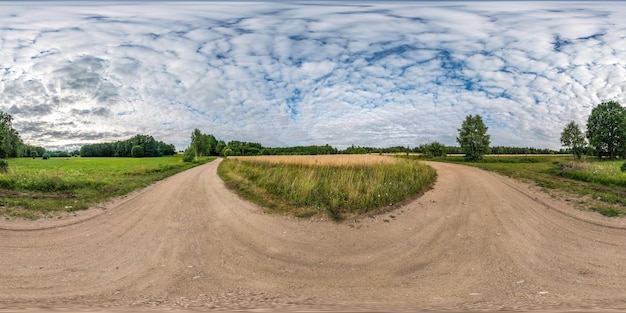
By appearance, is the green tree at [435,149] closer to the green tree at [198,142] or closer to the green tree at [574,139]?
the green tree at [574,139]

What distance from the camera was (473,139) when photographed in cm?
5553

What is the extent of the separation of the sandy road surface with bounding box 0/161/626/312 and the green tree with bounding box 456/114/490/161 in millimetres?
48250

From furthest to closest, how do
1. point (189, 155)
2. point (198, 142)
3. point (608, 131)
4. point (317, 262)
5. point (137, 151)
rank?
1. point (198, 142)
2. point (189, 155)
3. point (137, 151)
4. point (608, 131)
5. point (317, 262)

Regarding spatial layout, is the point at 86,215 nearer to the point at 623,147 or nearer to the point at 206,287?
the point at 206,287

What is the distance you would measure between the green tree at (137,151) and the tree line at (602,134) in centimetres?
6657

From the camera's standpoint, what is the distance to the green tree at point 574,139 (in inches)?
2010

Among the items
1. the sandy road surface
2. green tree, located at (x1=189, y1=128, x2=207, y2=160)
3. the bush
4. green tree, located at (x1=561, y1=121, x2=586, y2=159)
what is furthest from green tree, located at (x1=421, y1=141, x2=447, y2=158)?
the sandy road surface

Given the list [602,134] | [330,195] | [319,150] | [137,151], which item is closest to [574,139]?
[602,134]

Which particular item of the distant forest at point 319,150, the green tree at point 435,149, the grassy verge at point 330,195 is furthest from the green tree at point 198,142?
the grassy verge at point 330,195

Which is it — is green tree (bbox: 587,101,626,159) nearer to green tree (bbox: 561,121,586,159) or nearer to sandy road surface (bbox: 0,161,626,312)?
green tree (bbox: 561,121,586,159)

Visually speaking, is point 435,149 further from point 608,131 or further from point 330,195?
point 330,195

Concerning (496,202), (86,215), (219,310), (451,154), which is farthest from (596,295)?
(451,154)

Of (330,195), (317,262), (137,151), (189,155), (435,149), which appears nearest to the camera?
(317,262)

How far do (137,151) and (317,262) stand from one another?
54.4 metres
